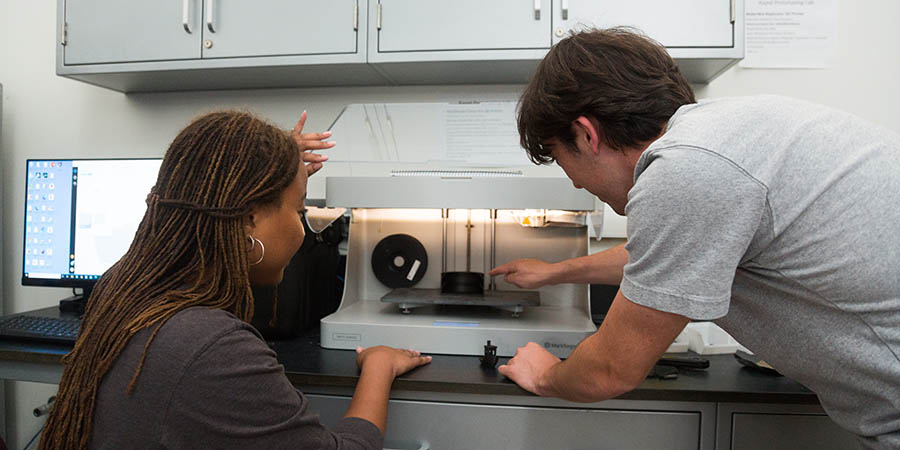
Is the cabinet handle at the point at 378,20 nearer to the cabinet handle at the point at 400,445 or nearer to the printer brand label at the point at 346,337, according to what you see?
the printer brand label at the point at 346,337

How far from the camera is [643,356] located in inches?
30.0

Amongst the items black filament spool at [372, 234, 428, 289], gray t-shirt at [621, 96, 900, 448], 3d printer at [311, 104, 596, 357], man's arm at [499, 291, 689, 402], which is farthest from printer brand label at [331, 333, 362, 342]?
gray t-shirt at [621, 96, 900, 448]

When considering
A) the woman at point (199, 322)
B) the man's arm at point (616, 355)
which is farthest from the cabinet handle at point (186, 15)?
the man's arm at point (616, 355)

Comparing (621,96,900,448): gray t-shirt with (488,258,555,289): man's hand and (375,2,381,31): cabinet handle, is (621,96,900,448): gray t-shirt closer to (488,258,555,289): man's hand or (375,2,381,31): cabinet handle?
(488,258,555,289): man's hand

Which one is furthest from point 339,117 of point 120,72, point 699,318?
point 699,318

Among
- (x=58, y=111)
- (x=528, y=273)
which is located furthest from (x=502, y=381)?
(x=58, y=111)

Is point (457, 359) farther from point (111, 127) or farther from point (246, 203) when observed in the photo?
point (111, 127)

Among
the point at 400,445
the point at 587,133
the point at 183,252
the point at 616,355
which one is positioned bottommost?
the point at 400,445

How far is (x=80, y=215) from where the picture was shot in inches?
61.3

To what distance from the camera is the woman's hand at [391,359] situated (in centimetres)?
105

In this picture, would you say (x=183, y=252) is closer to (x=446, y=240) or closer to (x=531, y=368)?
(x=531, y=368)

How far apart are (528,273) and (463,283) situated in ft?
0.51

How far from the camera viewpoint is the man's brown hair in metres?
0.83

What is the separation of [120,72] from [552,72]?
1280 mm
